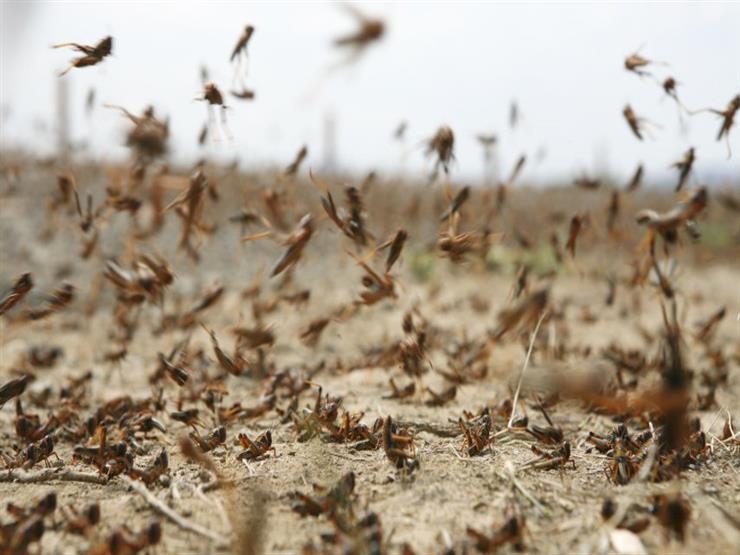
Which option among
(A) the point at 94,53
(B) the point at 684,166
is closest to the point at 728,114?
(B) the point at 684,166

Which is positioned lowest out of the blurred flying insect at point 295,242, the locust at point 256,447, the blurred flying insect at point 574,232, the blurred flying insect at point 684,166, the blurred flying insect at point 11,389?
the locust at point 256,447

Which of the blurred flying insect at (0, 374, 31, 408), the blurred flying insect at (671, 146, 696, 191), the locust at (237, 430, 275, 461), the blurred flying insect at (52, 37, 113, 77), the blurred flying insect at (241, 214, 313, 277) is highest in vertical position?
the blurred flying insect at (52, 37, 113, 77)

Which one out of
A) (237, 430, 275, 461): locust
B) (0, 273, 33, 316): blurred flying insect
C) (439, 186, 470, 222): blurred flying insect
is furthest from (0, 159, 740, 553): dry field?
(0, 273, 33, 316): blurred flying insect

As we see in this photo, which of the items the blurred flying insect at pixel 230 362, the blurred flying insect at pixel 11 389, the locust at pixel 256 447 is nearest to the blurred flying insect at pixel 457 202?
the blurred flying insect at pixel 230 362

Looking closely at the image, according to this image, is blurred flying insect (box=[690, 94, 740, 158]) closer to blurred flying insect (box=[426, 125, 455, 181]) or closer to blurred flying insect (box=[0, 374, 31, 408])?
blurred flying insect (box=[426, 125, 455, 181])

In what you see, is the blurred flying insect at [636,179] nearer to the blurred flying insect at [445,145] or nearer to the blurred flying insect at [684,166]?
the blurred flying insect at [684,166]

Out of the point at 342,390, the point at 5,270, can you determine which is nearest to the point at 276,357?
the point at 342,390

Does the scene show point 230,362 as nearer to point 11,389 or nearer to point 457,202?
point 11,389

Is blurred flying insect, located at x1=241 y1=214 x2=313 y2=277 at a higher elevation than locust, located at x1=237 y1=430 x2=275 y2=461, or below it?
higher
